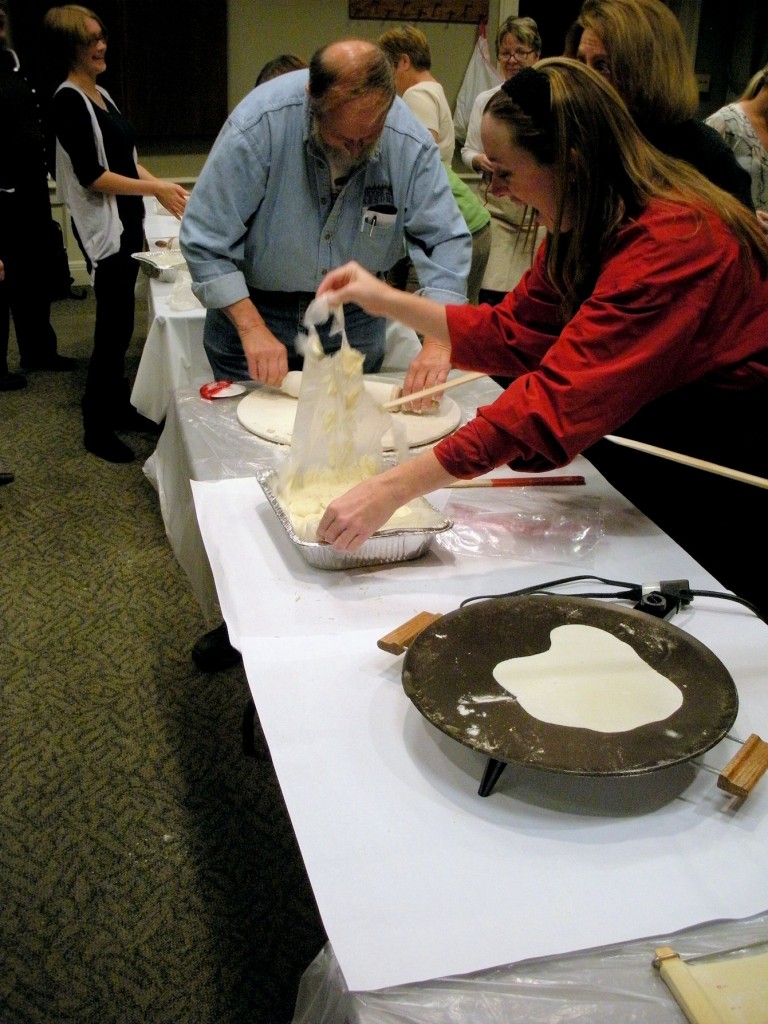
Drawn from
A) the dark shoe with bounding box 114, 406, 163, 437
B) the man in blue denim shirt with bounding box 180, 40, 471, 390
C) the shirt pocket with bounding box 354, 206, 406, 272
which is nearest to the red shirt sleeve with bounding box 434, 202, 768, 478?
the man in blue denim shirt with bounding box 180, 40, 471, 390

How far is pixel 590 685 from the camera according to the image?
0.92 metres

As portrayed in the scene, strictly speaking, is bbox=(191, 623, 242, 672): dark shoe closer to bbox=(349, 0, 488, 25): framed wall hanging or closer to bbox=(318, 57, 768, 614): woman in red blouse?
bbox=(318, 57, 768, 614): woman in red blouse

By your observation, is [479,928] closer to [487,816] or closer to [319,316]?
[487,816]

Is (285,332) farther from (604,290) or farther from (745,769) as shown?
(745,769)

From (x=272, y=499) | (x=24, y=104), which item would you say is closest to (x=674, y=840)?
(x=272, y=499)

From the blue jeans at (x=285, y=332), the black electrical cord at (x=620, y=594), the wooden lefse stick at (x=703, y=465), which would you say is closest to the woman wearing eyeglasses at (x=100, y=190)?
the blue jeans at (x=285, y=332)

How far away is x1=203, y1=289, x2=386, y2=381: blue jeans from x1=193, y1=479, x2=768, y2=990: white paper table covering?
1024mm

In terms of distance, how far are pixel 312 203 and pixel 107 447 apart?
6.07ft

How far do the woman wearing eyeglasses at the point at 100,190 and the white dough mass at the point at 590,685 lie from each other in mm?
2676

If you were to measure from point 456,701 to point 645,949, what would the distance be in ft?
0.91

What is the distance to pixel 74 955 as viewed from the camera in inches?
58.0

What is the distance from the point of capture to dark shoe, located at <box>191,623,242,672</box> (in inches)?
86.0

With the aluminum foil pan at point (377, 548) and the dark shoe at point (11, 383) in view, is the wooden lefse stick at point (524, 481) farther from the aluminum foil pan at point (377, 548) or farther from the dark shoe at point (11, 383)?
the dark shoe at point (11, 383)

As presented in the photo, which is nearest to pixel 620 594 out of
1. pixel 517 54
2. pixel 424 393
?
pixel 424 393
